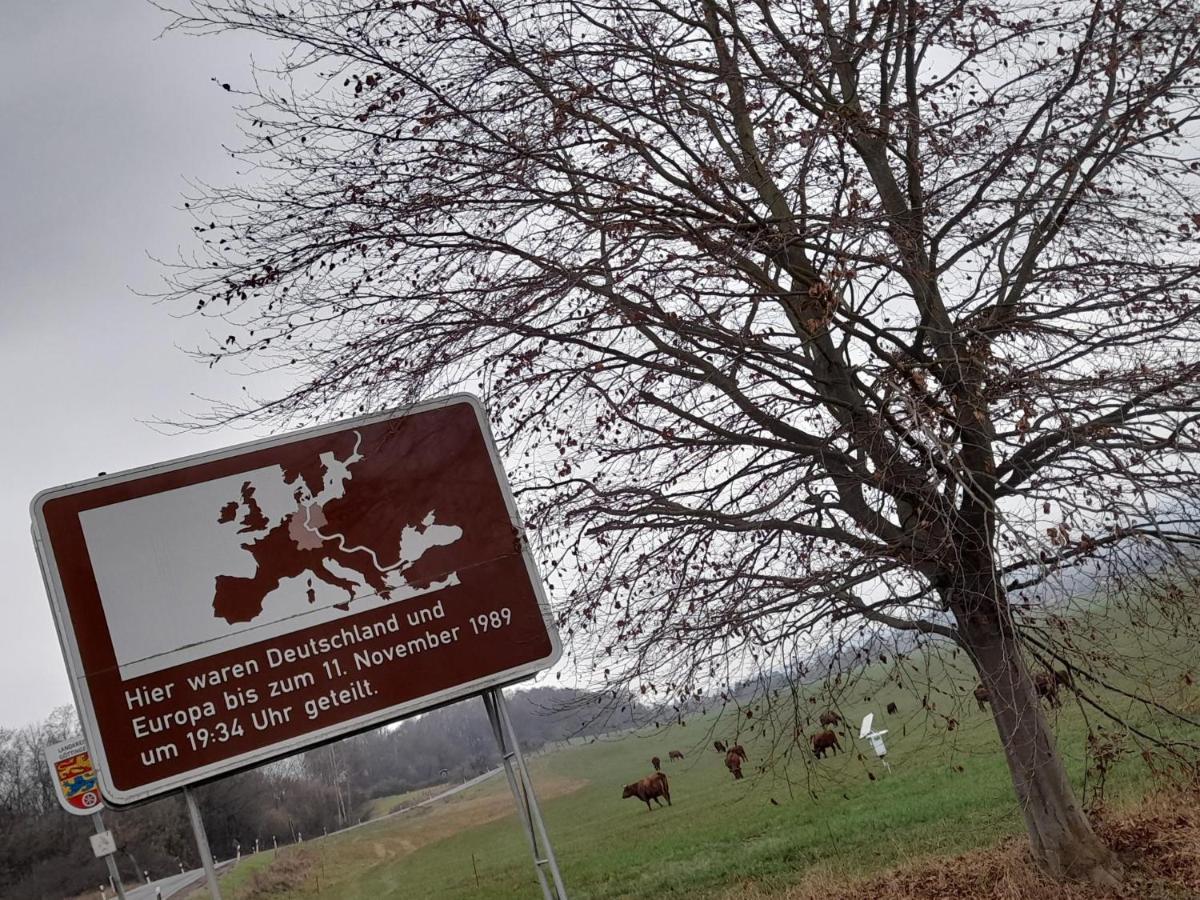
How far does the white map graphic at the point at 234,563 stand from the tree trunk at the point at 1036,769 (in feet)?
12.3

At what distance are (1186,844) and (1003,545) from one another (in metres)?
3.56

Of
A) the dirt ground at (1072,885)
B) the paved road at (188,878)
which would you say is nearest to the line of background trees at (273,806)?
the paved road at (188,878)

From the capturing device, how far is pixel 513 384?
7164 mm

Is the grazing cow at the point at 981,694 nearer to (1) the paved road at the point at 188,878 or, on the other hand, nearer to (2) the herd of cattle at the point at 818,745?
(2) the herd of cattle at the point at 818,745

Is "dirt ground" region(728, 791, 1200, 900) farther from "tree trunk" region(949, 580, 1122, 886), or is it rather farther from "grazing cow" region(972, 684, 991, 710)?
"grazing cow" region(972, 684, 991, 710)

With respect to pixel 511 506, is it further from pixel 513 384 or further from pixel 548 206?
pixel 548 206

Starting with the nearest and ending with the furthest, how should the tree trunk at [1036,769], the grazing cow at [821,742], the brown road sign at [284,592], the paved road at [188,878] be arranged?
1. the brown road sign at [284,592]
2. the tree trunk at [1036,769]
3. the grazing cow at [821,742]
4. the paved road at [188,878]

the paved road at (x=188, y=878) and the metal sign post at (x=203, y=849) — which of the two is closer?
the metal sign post at (x=203, y=849)

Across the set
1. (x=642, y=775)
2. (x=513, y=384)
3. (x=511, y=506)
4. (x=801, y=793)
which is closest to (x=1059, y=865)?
(x=511, y=506)

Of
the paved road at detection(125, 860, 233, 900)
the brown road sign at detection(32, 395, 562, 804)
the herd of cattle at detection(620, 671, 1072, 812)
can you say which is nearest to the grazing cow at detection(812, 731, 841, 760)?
the herd of cattle at detection(620, 671, 1072, 812)

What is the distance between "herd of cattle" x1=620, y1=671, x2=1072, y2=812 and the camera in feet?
23.5

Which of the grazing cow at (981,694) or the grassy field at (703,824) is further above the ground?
the grazing cow at (981,694)

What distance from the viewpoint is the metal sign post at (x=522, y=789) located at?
6.12m

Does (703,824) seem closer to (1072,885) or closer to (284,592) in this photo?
(1072,885)
